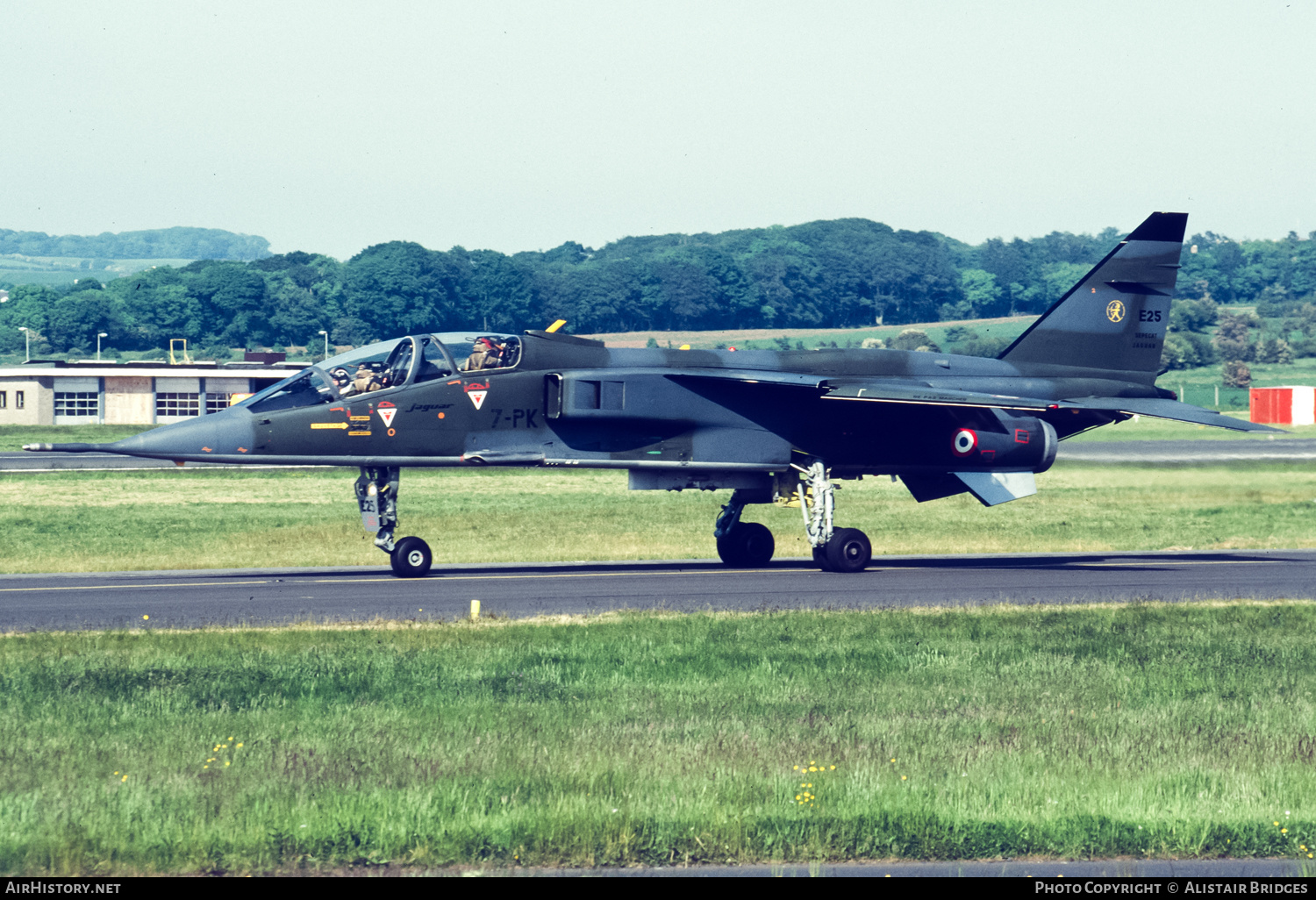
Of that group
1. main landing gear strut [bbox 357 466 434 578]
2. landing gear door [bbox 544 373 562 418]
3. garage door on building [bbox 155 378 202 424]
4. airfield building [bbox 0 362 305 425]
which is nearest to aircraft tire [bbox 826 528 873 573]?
landing gear door [bbox 544 373 562 418]

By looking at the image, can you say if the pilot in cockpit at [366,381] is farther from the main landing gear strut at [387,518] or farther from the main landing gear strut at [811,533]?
the main landing gear strut at [811,533]

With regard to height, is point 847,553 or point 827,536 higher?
point 827,536

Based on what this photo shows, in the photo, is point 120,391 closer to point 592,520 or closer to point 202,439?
point 592,520

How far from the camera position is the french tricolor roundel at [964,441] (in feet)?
76.1

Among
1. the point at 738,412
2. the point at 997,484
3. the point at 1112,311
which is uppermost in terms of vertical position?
the point at 1112,311

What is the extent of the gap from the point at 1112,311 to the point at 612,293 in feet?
430

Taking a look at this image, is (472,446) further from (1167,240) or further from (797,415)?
(1167,240)

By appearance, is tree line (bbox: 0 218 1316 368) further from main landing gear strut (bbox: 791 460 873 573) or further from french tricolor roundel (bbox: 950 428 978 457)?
main landing gear strut (bbox: 791 460 873 573)

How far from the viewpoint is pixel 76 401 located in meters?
99.6

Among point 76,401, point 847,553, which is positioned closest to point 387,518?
point 847,553

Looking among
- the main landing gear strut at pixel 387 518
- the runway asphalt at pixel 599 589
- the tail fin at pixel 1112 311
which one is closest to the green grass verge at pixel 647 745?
the runway asphalt at pixel 599 589

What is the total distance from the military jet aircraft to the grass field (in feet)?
8.16

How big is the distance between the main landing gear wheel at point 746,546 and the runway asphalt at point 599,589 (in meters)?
0.33

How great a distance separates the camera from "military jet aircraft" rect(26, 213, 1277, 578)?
2034 cm
